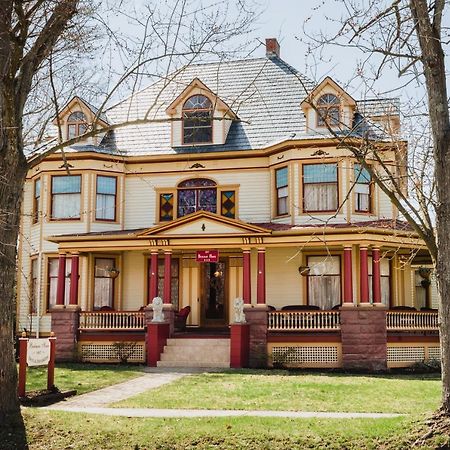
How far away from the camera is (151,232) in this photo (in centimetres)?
2147

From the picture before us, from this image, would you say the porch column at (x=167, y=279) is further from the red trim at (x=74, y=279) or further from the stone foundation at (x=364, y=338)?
the stone foundation at (x=364, y=338)

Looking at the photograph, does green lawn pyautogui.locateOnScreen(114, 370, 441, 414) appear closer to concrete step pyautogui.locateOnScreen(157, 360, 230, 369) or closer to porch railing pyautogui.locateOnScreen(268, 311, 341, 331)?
concrete step pyautogui.locateOnScreen(157, 360, 230, 369)

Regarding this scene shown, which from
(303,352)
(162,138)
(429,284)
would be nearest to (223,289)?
(303,352)

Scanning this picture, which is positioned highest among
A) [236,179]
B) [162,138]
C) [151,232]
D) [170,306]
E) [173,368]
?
[162,138]

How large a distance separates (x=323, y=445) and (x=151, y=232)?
13.3m

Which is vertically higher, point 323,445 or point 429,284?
point 429,284

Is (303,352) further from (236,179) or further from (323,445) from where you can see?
(323,445)

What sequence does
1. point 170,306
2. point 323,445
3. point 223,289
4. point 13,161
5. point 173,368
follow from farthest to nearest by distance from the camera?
point 223,289
point 170,306
point 173,368
point 13,161
point 323,445

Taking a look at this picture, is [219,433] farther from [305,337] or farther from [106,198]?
[106,198]

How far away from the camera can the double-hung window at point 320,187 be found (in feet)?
73.0

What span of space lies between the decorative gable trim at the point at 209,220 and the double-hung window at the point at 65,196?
3938mm

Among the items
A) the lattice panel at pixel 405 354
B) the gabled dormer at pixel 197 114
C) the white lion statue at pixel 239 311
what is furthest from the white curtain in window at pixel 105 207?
the lattice panel at pixel 405 354

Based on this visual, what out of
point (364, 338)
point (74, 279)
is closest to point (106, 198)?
point (74, 279)

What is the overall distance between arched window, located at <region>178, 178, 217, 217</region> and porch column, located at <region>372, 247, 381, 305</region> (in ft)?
20.9
